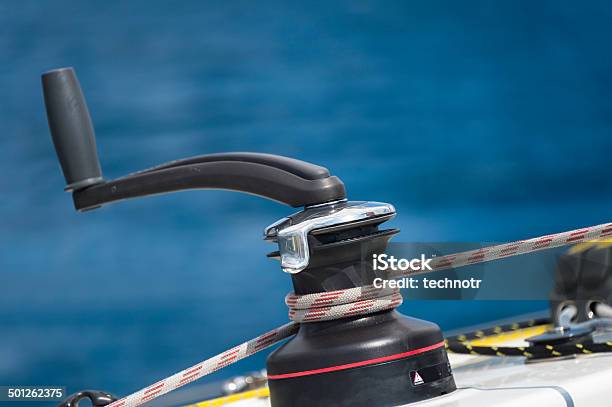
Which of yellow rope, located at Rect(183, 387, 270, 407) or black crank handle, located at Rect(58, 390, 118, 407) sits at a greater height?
black crank handle, located at Rect(58, 390, 118, 407)

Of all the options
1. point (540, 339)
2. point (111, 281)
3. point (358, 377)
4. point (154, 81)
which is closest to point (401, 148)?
point (154, 81)

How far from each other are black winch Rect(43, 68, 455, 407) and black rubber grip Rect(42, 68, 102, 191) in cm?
10

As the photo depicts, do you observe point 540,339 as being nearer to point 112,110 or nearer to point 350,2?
point 112,110

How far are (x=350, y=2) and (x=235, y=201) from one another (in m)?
1.97

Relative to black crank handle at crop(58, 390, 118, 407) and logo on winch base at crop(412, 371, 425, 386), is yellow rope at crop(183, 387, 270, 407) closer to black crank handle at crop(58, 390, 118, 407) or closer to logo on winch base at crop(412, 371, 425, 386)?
black crank handle at crop(58, 390, 118, 407)

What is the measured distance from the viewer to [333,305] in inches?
35.5

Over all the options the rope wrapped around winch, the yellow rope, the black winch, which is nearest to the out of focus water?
the yellow rope

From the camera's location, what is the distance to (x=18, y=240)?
Answer: 3658 mm

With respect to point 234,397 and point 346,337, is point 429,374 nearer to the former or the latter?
point 346,337

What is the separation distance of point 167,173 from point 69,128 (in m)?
0.12

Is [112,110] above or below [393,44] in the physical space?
below

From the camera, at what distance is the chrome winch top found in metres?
0.89

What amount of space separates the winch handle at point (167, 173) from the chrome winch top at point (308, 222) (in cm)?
1

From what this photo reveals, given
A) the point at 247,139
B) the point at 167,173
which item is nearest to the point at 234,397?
the point at 167,173
